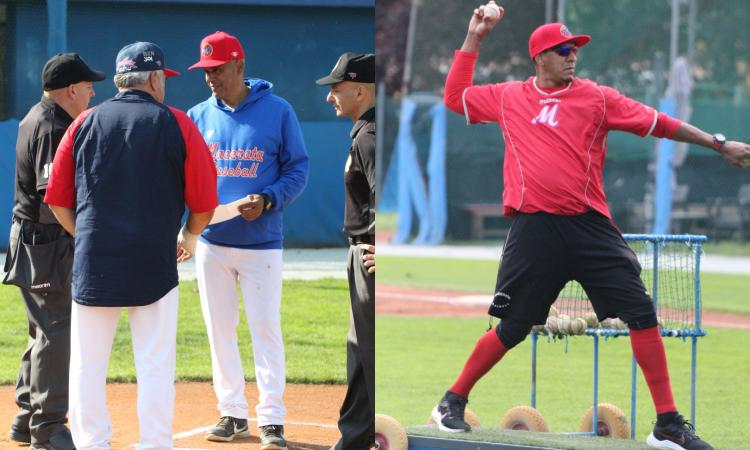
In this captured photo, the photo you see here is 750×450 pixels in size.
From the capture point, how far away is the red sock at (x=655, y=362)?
425 centimetres

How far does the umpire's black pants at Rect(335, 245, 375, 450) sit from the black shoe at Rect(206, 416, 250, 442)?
21.8 inches

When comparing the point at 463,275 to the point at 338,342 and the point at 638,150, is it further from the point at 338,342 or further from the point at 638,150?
the point at 338,342

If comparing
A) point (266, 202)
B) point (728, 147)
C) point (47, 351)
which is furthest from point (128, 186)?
point (728, 147)

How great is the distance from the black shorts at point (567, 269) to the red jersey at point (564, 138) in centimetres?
6

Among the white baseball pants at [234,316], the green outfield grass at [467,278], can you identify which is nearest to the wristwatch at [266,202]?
the white baseball pants at [234,316]

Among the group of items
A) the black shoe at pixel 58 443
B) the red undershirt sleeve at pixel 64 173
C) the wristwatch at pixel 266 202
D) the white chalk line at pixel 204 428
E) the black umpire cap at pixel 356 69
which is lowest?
the white chalk line at pixel 204 428

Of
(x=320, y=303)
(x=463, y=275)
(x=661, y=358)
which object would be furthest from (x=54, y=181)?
Result: (x=463, y=275)

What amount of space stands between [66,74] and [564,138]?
2.19 metres

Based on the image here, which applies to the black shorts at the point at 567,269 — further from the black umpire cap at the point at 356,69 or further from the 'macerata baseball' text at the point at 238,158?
the 'macerata baseball' text at the point at 238,158

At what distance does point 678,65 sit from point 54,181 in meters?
15.7

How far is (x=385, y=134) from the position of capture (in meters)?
23.6

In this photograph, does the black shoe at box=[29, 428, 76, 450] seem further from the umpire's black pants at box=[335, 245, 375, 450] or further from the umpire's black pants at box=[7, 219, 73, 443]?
the umpire's black pants at box=[335, 245, 375, 450]

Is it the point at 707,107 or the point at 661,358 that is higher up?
the point at 707,107

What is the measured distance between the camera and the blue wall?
21.0 feet
